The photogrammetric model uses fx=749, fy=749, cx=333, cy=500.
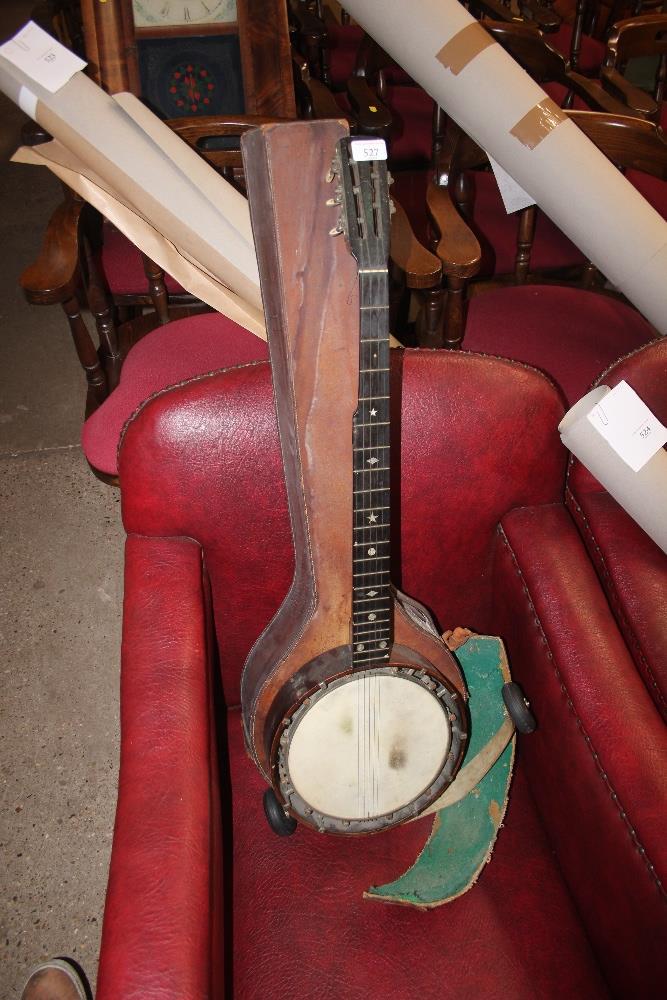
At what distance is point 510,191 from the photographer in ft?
5.39

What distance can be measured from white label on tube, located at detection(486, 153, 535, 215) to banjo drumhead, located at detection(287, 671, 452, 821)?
44.8 inches

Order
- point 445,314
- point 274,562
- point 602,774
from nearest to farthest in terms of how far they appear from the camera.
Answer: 1. point 602,774
2. point 274,562
3. point 445,314

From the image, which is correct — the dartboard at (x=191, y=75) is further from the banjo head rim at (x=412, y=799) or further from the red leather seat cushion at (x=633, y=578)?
the banjo head rim at (x=412, y=799)

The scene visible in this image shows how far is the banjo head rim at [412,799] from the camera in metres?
0.97

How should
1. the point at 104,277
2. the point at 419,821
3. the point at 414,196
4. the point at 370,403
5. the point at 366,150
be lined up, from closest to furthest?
the point at 366,150
the point at 370,403
the point at 419,821
the point at 104,277
the point at 414,196

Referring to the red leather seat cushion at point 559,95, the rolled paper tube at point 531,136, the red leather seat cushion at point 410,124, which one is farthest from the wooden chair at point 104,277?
the red leather seat cushion at point 559,95

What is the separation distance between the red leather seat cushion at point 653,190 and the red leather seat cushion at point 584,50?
3.52 ft

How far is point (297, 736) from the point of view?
0.98 m

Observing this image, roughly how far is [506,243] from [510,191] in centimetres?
52

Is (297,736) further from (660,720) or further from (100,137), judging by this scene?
(100,137)

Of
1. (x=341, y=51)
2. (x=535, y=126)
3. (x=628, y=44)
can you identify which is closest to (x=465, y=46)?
(x=535, y=126)

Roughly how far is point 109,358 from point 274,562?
1022 millimetres

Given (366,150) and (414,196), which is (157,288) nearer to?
(414,196)

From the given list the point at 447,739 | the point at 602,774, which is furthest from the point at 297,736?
the point at 602,774
